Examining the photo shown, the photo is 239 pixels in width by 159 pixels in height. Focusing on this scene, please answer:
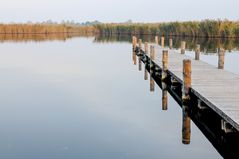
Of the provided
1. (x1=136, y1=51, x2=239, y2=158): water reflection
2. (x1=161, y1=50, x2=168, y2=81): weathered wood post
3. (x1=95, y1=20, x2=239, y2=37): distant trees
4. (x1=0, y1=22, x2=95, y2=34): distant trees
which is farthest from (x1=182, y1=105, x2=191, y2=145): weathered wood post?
(x1=0, y1=22, x2=95, y2=34): distant trees

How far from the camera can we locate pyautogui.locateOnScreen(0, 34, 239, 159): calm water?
8266 mm

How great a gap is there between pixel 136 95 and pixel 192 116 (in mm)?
4282

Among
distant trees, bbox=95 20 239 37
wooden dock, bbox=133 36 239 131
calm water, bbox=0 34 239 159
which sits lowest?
calm water, bbox=0 34 239 159

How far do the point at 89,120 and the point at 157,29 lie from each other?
4884 centimetres

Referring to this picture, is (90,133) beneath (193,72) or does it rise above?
beneath

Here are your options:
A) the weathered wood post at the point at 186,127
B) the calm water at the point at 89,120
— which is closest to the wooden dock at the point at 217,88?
the weathered wood post at the point at 186,127

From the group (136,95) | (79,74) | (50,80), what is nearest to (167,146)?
(136,95)

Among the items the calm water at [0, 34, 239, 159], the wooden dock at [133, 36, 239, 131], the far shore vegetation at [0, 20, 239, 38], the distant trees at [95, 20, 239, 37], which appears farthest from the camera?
the far shore vegetation at [0, 20, 239, 38]

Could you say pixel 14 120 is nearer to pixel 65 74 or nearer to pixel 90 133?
pixel 90 133

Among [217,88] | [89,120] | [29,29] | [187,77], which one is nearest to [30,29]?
[29,29]

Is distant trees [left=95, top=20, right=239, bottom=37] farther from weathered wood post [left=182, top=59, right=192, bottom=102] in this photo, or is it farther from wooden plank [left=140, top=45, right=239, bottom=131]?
weathered wood post [left=182, top=59, right=192, bottom=102]

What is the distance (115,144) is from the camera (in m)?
8.68

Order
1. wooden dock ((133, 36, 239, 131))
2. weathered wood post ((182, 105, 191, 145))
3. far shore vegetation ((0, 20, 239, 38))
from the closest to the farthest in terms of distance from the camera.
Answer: wooden dock ((133, 36, 239, 131)), weathered wood post ((182, 105, 191, 145)), far shore vegetation ((0, 20, 239, 38))

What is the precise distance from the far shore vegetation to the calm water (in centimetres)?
2620
